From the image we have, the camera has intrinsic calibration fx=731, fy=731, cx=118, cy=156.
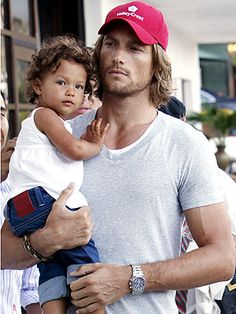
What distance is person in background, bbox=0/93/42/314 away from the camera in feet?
8.46

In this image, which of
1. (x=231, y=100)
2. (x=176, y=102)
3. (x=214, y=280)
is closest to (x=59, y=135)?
(x=214, y=280)

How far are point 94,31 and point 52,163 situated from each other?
233 inches

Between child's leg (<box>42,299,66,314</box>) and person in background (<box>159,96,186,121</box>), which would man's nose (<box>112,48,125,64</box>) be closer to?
child's leg (<box>42,299,66,314</box>)

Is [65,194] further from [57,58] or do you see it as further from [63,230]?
[57,58]

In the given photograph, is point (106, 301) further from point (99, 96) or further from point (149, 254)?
point (99, 96)

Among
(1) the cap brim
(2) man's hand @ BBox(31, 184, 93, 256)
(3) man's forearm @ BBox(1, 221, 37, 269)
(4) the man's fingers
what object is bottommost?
(3) man's forearm @ BBox(1, 221, 37, 269)

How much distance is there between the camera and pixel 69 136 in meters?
2.03

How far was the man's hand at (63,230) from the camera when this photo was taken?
194cm

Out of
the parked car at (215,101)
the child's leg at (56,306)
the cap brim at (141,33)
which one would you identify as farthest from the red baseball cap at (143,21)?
the parked car at (215,101)

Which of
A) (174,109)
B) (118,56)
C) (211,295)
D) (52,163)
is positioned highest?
(118,56)

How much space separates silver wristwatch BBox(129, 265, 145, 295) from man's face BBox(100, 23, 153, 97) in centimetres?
49

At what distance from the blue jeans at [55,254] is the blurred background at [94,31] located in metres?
0.74

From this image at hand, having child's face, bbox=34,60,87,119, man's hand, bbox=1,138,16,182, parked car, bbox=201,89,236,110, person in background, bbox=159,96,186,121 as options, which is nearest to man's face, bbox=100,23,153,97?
child's face, bbox=34,60,87,119

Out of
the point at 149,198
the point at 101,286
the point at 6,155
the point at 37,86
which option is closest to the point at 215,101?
the point at 6,155
